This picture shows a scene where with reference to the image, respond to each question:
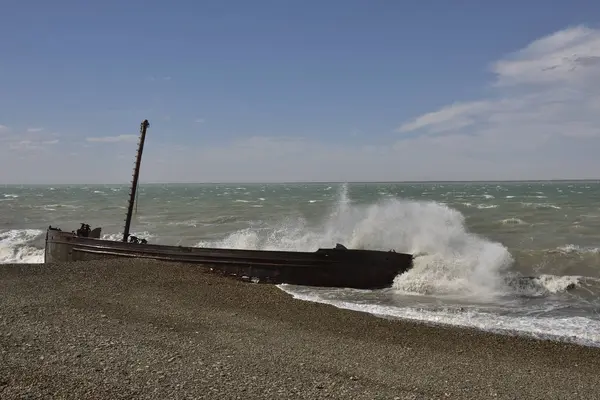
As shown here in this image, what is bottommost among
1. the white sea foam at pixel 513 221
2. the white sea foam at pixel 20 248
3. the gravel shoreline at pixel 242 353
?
the white sea foam at pixel 20 248

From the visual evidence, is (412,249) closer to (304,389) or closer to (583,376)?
(583,376)

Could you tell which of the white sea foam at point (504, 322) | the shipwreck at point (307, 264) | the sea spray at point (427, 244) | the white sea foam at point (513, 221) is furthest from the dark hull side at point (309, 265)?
the white sea foam at point (513, 221)

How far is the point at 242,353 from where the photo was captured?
7.66 metres

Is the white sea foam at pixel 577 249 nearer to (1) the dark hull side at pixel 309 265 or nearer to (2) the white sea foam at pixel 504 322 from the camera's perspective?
(1) the dark hull side at pixel 309 265

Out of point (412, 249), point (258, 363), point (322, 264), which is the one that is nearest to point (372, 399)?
point (258, 363)

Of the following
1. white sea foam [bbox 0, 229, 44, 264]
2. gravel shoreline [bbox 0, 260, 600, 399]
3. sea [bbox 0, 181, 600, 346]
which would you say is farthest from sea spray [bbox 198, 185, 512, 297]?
white sea foam [bbox 0, 229, 44, 264]

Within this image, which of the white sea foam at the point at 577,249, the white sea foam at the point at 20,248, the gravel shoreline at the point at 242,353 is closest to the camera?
the gravel shoreline at the point at 242,353

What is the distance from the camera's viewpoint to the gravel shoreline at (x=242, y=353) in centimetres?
614

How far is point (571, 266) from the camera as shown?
64.0 feet

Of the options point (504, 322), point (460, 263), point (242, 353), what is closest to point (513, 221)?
point (460, 263)

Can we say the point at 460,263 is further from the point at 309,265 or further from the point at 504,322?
the point at 504,322

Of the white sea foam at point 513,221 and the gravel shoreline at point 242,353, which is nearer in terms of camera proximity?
the gravel shoreline at point 242,353

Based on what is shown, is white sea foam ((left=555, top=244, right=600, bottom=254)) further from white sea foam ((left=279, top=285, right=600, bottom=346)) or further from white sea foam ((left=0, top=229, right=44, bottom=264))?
white sea foam ((left=0, top=229, right=44, bottom=264))

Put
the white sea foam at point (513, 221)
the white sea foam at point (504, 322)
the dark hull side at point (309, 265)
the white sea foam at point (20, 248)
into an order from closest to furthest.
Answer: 1. the white sea foam at point (504, 322)
2. the dark hull side at point (309, 265)
3. the white sea foam at point (20, 248)
4. the white sea foam at point (513, 221)
